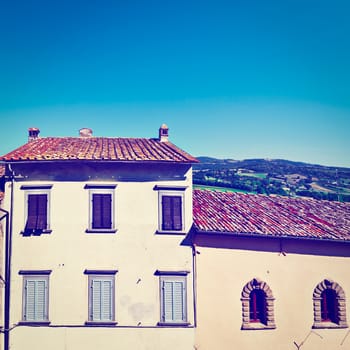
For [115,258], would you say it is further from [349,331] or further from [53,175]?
[349,331]

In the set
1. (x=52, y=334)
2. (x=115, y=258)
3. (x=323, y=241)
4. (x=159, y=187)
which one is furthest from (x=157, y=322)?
(x=323, y=241)

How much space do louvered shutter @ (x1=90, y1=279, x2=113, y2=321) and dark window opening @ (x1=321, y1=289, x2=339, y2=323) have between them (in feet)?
32.1

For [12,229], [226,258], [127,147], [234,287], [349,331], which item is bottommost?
[349,331]

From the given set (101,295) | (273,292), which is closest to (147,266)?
(101,295)

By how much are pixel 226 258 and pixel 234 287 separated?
4.25ft

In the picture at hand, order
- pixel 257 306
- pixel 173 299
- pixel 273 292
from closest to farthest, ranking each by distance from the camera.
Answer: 1. pixel 173 299
2. pixel 273 292
3. pixel 257 306

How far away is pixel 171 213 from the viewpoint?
1620 cm

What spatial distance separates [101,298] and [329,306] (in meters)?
10.6

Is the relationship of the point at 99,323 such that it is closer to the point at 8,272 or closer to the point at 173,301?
the point at 173,301

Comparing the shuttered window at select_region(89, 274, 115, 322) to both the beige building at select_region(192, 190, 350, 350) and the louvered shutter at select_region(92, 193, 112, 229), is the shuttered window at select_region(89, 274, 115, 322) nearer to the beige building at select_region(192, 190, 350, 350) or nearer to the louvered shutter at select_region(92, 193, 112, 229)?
the louvered shutter at select_region(92, 193, 112, 229)

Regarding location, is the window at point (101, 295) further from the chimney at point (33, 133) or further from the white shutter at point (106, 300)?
the chimney at point (33, 133)

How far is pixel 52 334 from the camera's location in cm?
1495

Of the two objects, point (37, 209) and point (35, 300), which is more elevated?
point (37, 209)

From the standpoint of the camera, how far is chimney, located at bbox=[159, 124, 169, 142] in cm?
1939
